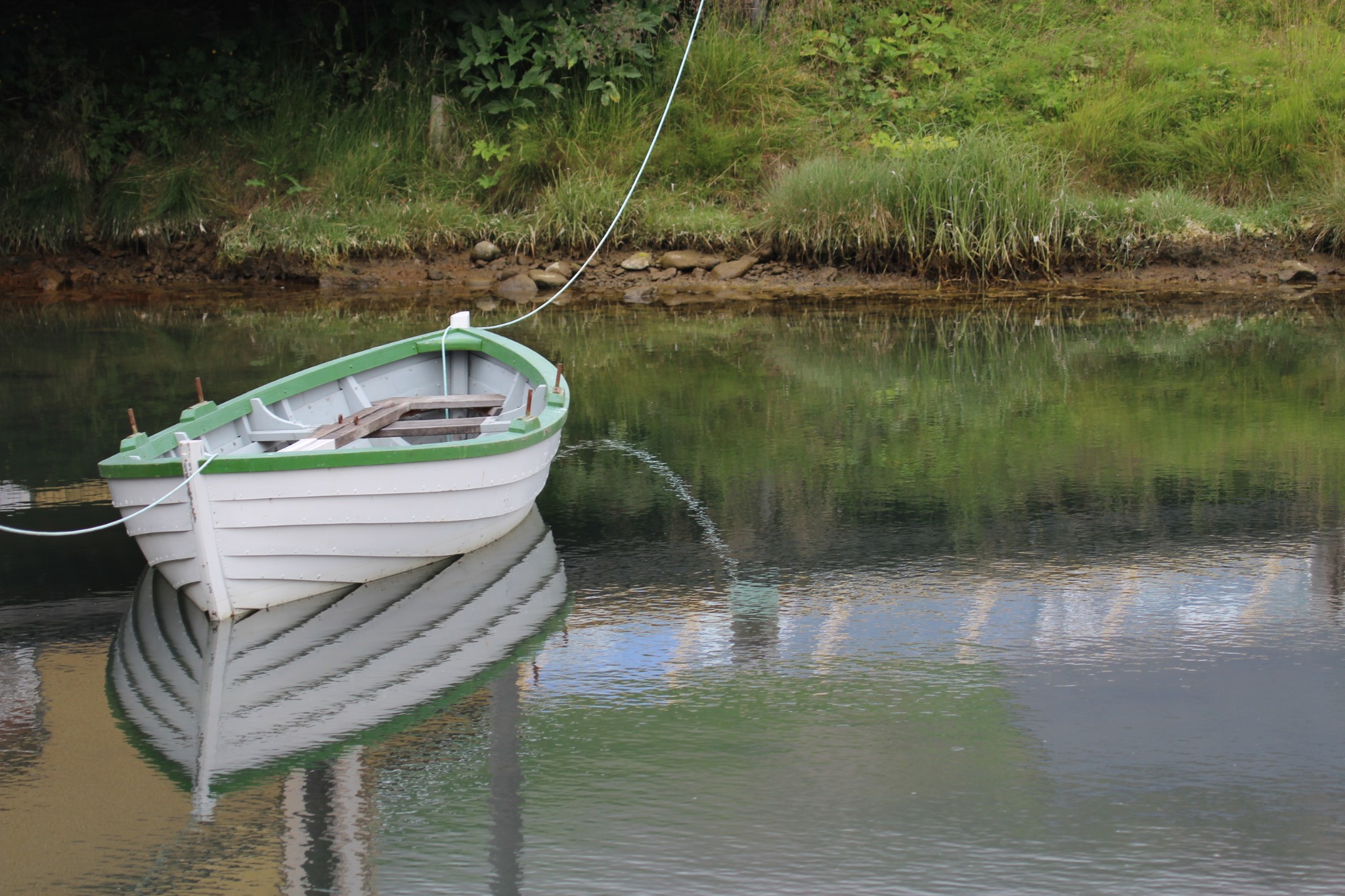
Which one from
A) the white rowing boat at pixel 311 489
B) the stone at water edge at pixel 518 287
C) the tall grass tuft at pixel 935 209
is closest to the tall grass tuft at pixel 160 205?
the stone at water edge at pixel 518 287

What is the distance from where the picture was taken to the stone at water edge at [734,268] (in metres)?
12.8

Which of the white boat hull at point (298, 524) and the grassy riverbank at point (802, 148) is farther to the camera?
the grassy riverbank at point (802, 148)

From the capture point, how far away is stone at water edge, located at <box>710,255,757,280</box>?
12.8m

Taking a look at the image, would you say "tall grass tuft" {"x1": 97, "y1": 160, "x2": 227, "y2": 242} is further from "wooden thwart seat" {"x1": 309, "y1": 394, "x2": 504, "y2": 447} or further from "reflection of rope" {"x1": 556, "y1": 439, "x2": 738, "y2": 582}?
"wooden thwart seat" {"x1": 309, "y1": 394, "x2": 504, "y2": 447}

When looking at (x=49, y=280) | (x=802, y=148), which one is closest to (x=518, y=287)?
(x=802, y=148)

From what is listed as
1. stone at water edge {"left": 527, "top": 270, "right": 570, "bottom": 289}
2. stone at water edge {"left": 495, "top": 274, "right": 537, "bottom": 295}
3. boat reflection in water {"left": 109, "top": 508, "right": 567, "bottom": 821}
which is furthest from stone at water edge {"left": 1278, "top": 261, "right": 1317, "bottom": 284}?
boat reflection in water {"left": 109, "top": 508, "right": 567, "bottom": 821}

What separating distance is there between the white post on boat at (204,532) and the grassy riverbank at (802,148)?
27.7ft

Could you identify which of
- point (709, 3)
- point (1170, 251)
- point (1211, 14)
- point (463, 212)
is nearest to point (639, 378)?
point (463, 212)

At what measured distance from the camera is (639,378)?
363 inches

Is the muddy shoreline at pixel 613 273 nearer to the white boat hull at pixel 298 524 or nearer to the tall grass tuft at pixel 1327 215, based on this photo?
the tall grass tuft at pixel 1327 215

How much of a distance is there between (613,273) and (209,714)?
919 cm

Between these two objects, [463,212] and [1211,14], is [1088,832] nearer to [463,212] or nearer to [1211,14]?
[463,212]

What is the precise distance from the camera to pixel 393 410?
6.27 meters

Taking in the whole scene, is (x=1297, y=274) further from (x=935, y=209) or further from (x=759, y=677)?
(x=759, y=677)
